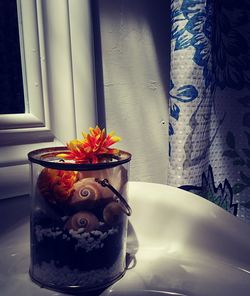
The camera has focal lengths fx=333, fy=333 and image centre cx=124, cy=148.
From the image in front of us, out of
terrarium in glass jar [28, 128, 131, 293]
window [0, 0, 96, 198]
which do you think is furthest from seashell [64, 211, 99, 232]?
window [0, 0, 96, 198]

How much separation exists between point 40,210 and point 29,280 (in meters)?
0.08

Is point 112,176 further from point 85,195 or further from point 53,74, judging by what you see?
point 53,74

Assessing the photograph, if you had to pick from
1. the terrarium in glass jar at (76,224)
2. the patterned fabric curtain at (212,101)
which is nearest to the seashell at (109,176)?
the terrarium in glass jar at (76,224)

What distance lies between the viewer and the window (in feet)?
1.55

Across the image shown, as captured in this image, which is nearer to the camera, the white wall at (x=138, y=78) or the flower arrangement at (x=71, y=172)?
the flower arrangement at (x=71, y=172)

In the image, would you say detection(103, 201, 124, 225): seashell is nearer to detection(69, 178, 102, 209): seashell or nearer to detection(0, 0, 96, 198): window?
detection(69, 178, 102, 209): seashell

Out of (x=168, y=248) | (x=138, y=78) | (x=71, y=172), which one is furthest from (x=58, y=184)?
(x=138, y=78)

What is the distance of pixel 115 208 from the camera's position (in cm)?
35

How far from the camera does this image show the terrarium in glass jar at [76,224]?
0.33m

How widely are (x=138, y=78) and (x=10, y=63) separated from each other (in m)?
0.21

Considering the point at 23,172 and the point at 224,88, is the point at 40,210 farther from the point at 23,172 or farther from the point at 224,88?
the point at 224,88

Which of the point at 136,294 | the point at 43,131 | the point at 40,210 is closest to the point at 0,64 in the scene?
the point at 43,131

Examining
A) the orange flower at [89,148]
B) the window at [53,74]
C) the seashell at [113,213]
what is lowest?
the seashell at [113,213]

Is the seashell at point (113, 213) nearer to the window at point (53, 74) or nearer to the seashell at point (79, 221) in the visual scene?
the seashell at point (79, 221)
